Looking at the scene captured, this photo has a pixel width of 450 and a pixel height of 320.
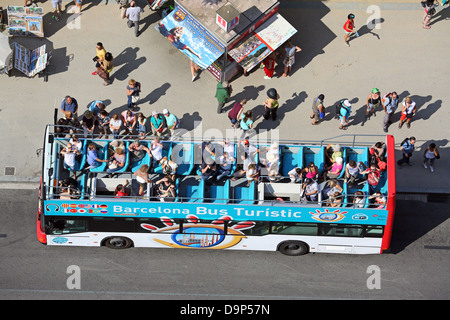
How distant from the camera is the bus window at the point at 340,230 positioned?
17969 mm

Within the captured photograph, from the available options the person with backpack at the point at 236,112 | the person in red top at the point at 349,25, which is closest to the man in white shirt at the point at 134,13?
the person with backpack at the point at 236,112

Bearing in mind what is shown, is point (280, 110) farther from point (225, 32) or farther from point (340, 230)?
point (340, 230)

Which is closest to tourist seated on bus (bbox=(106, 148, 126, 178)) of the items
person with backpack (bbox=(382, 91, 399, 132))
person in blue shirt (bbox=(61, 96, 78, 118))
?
person in blue shirt (bbox=(61, 96, 78, 118))

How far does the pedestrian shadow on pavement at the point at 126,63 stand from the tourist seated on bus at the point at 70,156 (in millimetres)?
5262

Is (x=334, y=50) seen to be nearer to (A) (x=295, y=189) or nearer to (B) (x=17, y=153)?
(A) (x=295, y=189)

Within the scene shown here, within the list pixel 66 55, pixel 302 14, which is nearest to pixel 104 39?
pixel 66 55

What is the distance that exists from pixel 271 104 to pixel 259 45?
2617mm

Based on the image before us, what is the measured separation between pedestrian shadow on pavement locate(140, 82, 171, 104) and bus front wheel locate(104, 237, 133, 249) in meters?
6.33

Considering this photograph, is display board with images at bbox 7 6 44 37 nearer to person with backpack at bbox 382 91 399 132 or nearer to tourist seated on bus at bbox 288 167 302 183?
tourist seated on bus at bbox 288 167 302 183

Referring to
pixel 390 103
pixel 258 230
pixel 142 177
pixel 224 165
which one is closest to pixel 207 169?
pixel 224 165

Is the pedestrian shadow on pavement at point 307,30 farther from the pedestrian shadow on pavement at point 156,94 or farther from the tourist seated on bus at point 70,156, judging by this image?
the tourist seated on bus at point 70,156

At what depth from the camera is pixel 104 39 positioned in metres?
23.9

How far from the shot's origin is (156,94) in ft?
74.7
